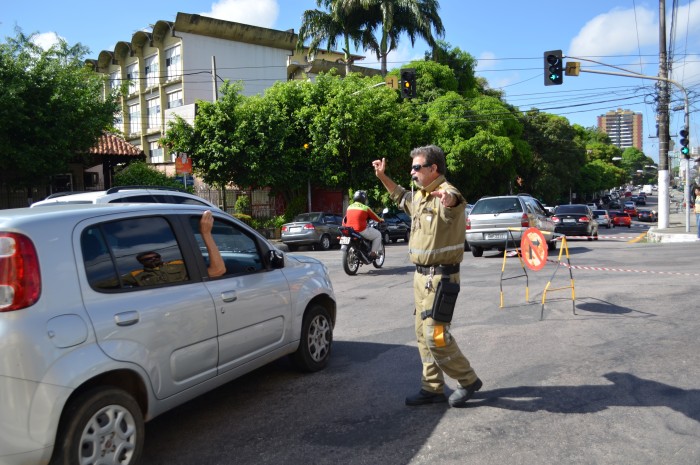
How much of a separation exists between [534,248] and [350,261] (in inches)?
217

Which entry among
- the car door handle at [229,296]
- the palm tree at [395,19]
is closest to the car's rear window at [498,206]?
the car door handle at [229,296]

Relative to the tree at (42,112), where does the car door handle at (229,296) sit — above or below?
below

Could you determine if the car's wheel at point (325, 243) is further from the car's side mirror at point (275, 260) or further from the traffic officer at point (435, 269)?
the traffic officer at point (435, 269)

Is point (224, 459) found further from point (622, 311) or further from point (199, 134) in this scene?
point (199, 134)

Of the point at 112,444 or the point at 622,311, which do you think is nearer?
the point at 112,444

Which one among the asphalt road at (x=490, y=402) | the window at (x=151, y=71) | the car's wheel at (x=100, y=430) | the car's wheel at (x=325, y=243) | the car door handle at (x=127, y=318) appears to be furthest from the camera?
the window at (x=151, y=71)

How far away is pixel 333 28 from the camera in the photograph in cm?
3662

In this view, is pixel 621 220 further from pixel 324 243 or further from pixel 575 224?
pixel 324 243

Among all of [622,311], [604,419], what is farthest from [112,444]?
[622,311]

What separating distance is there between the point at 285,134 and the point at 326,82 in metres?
4.10

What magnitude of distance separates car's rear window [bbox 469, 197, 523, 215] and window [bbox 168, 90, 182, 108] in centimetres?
3151

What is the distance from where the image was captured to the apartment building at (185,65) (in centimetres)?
4244

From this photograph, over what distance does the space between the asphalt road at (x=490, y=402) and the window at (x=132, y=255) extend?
1.22 meters

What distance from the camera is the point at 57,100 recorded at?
71.7ft
